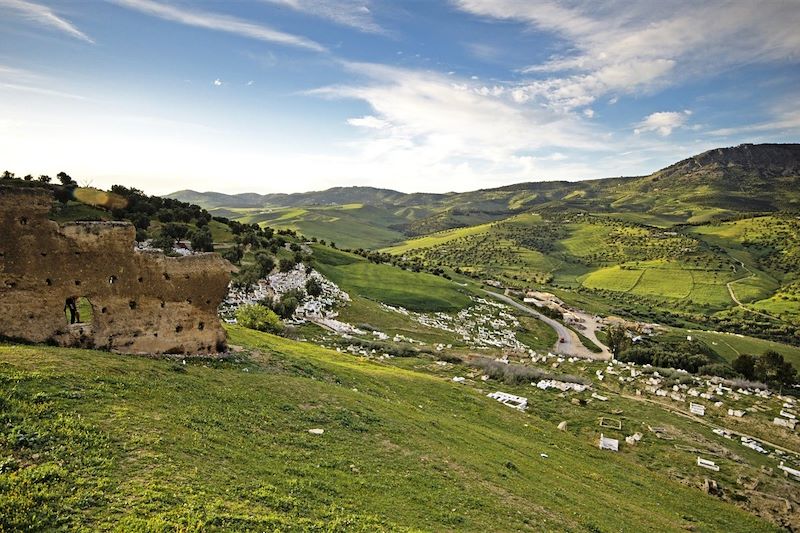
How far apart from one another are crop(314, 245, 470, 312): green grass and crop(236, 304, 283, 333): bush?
37461 mm

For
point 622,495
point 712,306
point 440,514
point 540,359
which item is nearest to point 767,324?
point 712,306

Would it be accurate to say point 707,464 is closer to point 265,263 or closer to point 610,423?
point 610,423

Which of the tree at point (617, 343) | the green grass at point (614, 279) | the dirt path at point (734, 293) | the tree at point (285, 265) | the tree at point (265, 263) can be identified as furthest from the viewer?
the green grass at point (614, 279)

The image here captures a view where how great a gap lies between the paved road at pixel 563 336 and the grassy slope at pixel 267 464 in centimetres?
4672

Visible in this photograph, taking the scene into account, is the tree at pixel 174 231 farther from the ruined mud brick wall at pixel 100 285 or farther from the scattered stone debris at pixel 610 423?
the scattered stone debris at pixel 610 423

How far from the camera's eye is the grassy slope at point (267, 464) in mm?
10969

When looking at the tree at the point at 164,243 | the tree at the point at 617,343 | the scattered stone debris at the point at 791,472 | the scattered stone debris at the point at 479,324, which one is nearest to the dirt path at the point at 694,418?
A: the scattered stone debris at the point at 791,472

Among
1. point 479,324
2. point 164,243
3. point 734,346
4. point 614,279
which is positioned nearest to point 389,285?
point 479,324

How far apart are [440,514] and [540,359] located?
155 ft

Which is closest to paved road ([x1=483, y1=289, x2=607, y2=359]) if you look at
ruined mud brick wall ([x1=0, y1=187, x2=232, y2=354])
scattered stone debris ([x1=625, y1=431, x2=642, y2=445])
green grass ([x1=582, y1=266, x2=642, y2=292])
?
scattered stone debris ([x1=625, y1=431, x2=642, y2=445])

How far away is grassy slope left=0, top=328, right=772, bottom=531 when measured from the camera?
10969mm

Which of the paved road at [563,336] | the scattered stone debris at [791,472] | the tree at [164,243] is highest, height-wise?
the tree at [164,243]

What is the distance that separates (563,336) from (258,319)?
6975cm

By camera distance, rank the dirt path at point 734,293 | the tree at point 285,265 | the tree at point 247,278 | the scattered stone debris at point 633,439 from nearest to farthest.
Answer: the scattered stone debris at point 633,439
the tree at point 247,278
the tree at point 285,265
the dirt path at point 734,293
